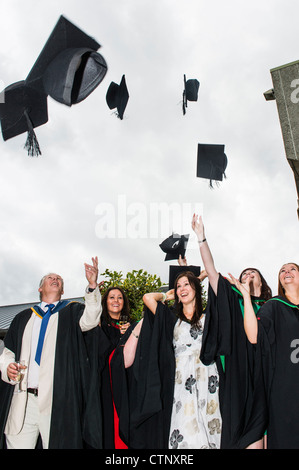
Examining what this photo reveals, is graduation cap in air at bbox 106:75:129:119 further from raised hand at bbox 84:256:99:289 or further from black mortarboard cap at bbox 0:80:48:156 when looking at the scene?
raised hand at bbox 84:256:99:289

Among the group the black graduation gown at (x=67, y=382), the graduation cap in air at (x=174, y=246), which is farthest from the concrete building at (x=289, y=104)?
the black graduation gown at (x=67, y=382)

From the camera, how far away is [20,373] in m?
2.85

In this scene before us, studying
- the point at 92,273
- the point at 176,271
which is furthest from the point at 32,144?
the point at 176,271

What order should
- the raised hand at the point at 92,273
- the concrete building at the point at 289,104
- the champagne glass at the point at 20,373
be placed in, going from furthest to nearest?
1. the concrete building at the point at 289,104
2. the raised hand at the point at 92,273
3. the champagne glass at the point at 20,373

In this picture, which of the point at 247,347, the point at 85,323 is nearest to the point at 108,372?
the point at 85,323

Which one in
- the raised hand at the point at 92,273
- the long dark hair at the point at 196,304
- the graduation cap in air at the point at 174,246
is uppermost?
the graduation cap in air at the point at 174,246

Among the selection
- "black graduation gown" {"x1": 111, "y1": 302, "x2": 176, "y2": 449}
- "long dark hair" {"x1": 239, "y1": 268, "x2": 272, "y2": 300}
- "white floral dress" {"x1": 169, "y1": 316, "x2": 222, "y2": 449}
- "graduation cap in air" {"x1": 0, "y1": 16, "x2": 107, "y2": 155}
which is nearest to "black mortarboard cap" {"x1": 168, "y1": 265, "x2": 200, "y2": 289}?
"long dark hair" {"x1": 239, "y1": 268, "x2": 272, "y2": 300}

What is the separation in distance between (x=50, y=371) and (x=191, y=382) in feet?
3.53

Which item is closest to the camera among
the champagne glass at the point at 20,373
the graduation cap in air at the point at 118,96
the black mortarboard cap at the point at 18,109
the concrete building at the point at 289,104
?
the champagne glass at the point at 20,373

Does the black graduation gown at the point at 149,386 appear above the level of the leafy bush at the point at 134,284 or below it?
below

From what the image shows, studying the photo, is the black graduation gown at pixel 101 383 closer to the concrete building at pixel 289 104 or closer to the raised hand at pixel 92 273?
the raised hand at pixel 92 273

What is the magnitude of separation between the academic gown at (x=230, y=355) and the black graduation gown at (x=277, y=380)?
0.23 feet

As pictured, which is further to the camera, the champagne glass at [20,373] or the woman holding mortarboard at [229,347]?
the champagne glass at [20,373]

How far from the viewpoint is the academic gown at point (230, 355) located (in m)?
2.67
